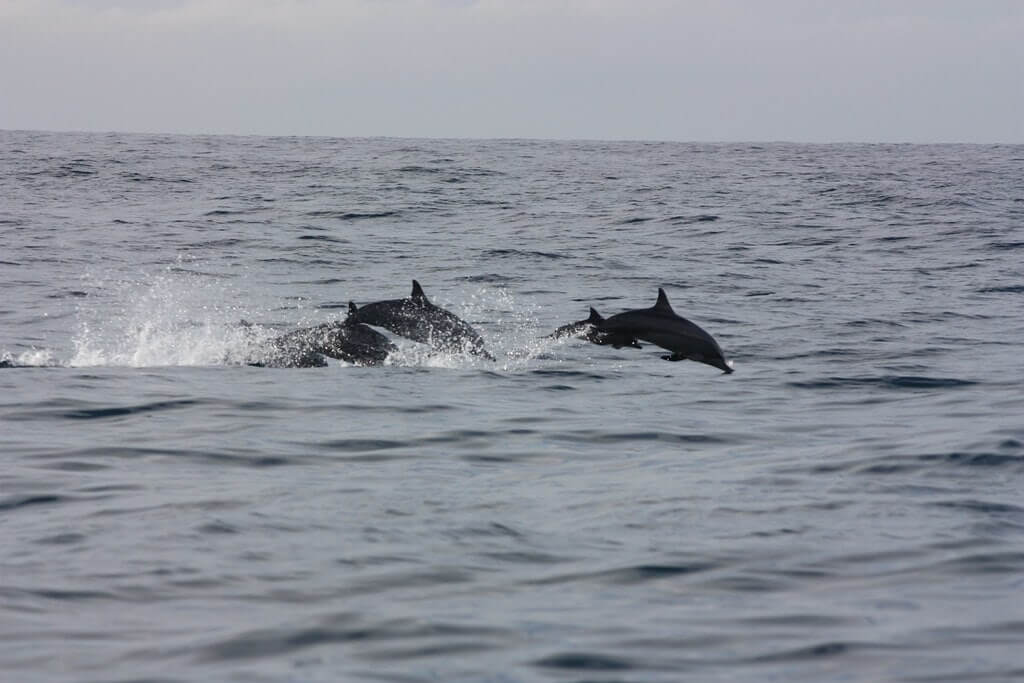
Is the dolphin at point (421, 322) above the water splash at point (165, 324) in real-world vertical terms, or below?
above

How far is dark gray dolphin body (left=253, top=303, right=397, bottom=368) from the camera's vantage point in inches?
594

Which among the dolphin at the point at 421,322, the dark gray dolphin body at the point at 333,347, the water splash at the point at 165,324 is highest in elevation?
the dolphin at the point at 421,322

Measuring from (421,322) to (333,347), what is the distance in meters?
1.01

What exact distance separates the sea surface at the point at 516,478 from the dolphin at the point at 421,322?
0.23m

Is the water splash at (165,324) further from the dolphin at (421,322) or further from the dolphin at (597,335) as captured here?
the dolphin at (597,335)

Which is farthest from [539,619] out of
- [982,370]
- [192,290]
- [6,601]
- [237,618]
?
[192,290]

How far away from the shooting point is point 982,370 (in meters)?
14.9

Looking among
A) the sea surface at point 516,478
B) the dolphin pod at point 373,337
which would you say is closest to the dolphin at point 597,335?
the dolphin pod at point 373,337

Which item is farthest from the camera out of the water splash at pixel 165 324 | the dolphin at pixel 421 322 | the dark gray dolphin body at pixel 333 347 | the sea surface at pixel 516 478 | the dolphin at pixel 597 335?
the water splash at pixel 165 324

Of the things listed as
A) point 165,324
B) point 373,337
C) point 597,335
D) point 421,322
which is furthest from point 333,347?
point 165,324

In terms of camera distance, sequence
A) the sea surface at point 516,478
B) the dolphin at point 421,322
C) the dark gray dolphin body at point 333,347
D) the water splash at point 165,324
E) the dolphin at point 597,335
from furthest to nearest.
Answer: the water splash at point 165,324 → the dark gray dolphin body at point 333,347 → the dolphin at point 421,322 → the dolphin at point 597,335 → the sea surface at point 516,478

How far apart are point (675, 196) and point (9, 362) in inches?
1140

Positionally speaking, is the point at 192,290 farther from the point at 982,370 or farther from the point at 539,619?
the point at 539,619

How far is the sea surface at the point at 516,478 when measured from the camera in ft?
19.6
